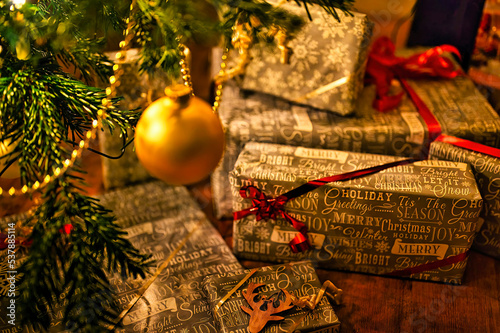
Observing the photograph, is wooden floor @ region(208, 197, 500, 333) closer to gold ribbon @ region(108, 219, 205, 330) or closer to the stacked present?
the stacked present

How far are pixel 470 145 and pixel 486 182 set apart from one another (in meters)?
0.08

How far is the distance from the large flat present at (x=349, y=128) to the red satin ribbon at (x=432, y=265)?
0.24 meters

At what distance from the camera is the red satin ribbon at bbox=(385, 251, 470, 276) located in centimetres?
85

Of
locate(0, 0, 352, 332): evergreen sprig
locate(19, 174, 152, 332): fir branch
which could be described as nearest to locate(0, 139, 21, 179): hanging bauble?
locate(0, 0, 352, 332): evergreen sprig

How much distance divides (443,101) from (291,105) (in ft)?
1.19

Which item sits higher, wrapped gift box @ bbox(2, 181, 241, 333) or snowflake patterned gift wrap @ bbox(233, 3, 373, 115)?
snowflake patterned gift wrap @ bbox(233, 3, 373, 115)

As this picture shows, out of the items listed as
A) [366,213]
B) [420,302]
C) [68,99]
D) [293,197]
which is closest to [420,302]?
[420,302]

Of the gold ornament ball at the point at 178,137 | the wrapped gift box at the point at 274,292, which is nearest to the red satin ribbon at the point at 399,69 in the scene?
the wrapped gift box at the point at 274,292

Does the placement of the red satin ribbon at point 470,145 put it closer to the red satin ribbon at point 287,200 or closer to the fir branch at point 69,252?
the red satin ribbon at point 287,200

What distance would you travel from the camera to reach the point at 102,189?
1097 millimetres

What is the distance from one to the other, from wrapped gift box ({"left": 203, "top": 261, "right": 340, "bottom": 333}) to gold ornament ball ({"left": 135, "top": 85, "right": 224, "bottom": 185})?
12.8 inches

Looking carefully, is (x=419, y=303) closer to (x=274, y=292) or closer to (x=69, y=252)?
(x=274, y=292)

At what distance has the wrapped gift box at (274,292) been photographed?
73 cm

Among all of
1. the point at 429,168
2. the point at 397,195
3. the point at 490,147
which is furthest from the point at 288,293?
the point at 490,147
